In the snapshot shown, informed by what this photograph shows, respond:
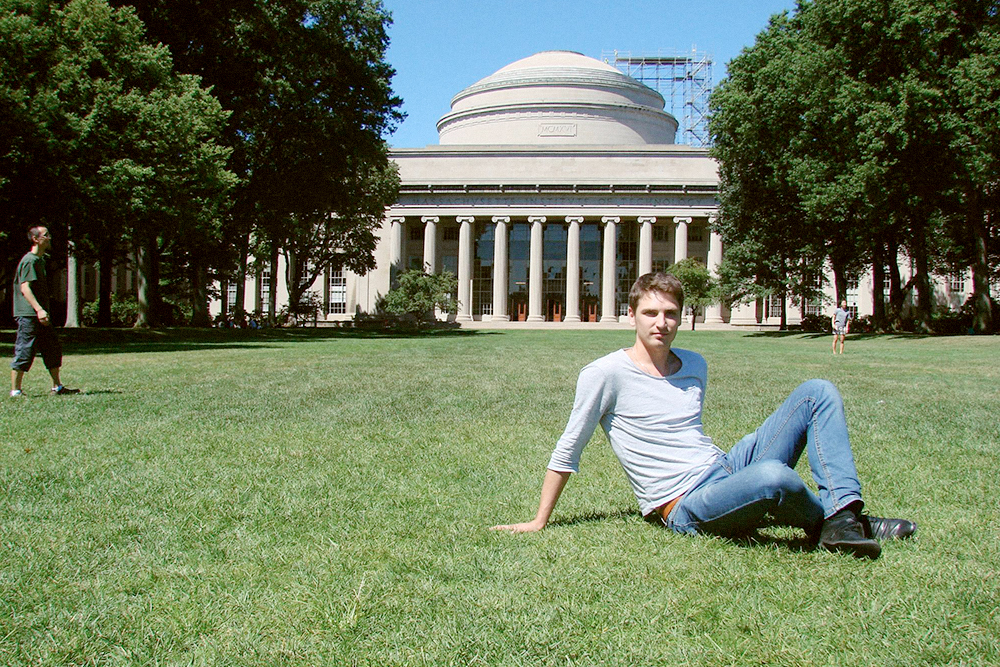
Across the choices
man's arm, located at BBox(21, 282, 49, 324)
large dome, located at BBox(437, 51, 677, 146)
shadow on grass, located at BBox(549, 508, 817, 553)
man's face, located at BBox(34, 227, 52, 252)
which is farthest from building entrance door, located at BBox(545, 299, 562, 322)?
shadow on grass, located at BBox(549, 508, 817, 553)

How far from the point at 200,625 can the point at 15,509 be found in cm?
239

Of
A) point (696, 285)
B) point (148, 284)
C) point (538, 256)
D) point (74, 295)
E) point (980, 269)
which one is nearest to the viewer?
point (148, 284)

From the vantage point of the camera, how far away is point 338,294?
247 ft

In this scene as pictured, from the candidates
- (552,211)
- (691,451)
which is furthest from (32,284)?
(552,211)

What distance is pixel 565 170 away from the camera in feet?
232

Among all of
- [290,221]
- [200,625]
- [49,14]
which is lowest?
[200,625]

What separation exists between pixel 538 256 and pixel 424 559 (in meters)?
67.2

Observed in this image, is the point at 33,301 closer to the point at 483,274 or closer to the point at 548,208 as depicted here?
the point at 548,208

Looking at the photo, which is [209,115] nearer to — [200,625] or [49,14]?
[49,14]

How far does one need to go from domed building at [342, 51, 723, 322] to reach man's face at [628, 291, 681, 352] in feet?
212

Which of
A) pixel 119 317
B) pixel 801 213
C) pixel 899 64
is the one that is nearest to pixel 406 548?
pixel 899 64

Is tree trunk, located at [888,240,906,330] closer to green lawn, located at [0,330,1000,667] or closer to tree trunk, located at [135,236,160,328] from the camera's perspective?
tree trunk, located at [135,236,160,328]

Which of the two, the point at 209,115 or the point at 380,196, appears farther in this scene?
the point at 380,196

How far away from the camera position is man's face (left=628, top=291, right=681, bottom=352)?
181 inches
